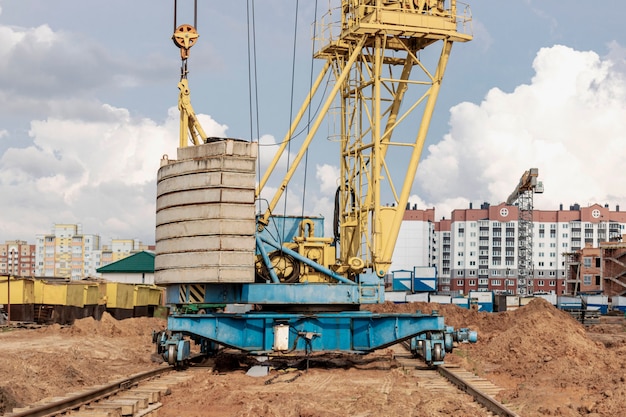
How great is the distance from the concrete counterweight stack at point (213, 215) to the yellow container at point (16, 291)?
20.6m

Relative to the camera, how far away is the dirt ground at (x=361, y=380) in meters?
11.6

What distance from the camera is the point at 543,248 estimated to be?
496 ft

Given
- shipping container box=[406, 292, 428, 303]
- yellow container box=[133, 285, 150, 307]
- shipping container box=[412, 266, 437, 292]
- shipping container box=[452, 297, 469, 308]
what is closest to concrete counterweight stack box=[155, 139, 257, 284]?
yellow container box=[133, 285, 150, 307]

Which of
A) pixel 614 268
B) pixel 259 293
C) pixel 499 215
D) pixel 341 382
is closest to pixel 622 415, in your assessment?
pixel 341 382

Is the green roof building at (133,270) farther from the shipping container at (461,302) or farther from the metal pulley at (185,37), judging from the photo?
the metal pulley at (185,37)

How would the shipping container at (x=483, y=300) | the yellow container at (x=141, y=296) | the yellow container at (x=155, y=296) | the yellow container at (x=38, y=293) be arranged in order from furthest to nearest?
1. the shipping container at (x=483, y=300)
2. the yellow container at (x=155, y=296)
3. the yellow container at (x=141, y=296)
4. the yellow container at (x=38, y=293)

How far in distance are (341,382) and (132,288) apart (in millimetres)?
23535

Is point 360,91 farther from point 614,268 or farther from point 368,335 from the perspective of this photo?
point 614,268

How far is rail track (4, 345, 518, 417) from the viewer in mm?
11211

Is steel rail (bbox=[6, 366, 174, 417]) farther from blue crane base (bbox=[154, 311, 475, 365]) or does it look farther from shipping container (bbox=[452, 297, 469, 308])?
shipping container (bbox=[452, 297, 469, 308])

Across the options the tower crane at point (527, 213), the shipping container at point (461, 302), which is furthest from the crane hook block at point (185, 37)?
the tower crane at point (527, 213)

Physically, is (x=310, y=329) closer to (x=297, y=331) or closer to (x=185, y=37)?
(x=297, y=331)

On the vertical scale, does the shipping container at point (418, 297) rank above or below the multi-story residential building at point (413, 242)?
below

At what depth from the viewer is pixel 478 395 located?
12773 mm
